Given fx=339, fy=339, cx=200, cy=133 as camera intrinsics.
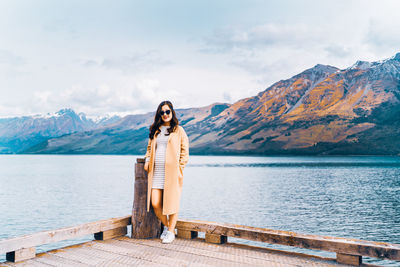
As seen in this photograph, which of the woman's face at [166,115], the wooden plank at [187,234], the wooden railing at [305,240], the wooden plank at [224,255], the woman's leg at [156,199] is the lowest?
the wooden plank at [224,255]

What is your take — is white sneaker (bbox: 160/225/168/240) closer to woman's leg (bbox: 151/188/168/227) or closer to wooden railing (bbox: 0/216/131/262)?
woman's leg (bbox: 151/188/168/227)

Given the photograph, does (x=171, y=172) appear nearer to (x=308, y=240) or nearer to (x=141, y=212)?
(x=141, y=212)

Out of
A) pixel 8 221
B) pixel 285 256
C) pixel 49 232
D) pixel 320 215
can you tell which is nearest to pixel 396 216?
pixel 320 215

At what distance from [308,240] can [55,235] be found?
155 inches

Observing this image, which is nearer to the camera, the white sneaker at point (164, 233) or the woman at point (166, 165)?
the woman at point (166, 165)

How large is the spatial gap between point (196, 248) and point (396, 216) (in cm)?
2374

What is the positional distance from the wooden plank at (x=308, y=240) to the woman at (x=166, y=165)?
0.61 metres

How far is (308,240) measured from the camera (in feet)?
16.7

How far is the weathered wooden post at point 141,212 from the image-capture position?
6.27 metres

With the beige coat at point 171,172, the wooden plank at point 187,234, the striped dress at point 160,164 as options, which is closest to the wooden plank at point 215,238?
the wooden plank at point 187,234

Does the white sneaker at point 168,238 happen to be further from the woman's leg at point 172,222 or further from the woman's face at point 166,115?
the woman's face at point 166,115

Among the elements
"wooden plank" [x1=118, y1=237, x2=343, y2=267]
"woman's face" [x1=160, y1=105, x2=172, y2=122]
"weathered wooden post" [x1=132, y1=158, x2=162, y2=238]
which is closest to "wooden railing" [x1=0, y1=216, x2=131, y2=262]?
"weathered wooden post" [x1=132, y1=158, x2=162, y2=238]

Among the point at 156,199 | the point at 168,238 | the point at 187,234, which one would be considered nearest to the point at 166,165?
the point at 156,199

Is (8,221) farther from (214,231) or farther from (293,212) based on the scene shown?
(214,231)
